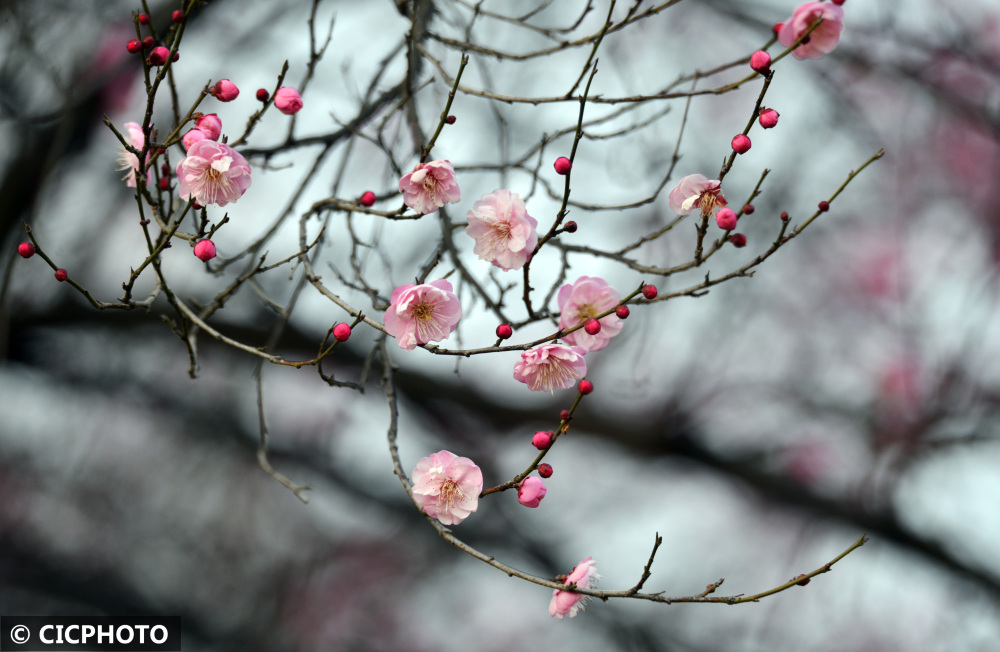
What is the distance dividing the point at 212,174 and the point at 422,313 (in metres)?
0.41

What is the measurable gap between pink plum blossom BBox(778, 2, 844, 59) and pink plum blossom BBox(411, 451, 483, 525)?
823mm

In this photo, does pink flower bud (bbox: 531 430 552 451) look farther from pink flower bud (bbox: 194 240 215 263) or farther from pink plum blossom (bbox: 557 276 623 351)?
pink flower bud (bbox: 194 240 215 263)

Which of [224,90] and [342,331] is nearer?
[342,331]

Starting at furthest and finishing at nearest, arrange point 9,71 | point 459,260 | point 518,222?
point 9,71, point 459,260, point 518,222

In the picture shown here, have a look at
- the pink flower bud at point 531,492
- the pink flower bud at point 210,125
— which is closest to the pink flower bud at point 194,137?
the pink flower bud at point 210,125

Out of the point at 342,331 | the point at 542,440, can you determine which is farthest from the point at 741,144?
the point at 342,331

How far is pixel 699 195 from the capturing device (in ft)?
3.73

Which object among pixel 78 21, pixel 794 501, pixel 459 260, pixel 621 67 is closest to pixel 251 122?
pixel 459 260

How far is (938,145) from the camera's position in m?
4.94

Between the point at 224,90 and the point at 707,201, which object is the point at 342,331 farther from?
the point at 707,201

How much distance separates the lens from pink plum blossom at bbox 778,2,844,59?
41.0 inches

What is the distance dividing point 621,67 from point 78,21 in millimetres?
2260

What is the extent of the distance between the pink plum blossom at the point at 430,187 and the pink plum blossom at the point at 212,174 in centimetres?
27

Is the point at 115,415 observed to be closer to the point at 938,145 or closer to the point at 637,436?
the point at 637,436
